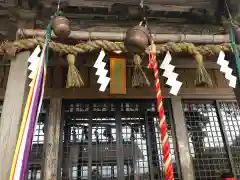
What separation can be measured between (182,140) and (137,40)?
240 cm

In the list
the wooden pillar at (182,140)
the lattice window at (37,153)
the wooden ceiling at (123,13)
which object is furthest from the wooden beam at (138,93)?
the wooden ceiling at (123,13)

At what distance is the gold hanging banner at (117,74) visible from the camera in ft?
13.3

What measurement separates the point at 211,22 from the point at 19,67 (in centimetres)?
348

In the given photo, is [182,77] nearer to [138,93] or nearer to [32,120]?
[138,93]

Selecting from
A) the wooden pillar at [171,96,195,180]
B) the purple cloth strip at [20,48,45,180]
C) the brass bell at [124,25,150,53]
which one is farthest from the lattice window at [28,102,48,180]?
the wooden pillar at [171,96,195,180]

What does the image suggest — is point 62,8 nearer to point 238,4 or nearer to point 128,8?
point 128,8

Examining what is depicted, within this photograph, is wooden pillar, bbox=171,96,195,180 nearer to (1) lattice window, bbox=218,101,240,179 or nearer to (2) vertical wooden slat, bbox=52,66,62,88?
(1) lattice window, bbox=218,101,240,179

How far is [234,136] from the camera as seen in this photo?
4.68m

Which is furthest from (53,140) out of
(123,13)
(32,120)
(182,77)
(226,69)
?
(226,69)

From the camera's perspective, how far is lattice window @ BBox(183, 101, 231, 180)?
14.4 feet

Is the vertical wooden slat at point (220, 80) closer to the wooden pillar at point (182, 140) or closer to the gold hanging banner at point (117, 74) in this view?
the wooden pillar at point (182, 140)

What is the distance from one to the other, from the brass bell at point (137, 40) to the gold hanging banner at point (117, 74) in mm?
1096

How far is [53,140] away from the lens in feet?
13.6

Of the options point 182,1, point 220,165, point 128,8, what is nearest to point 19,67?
point 128,8
